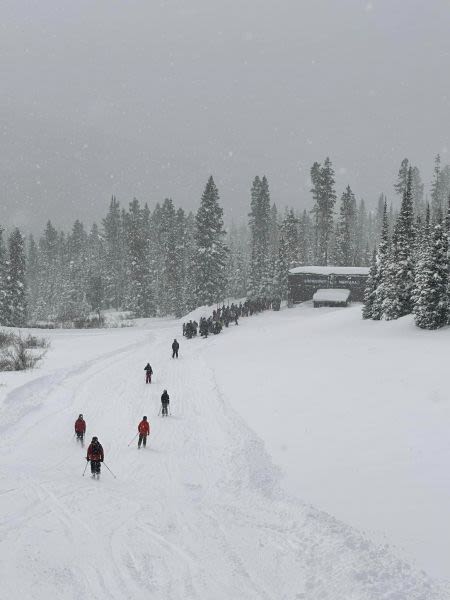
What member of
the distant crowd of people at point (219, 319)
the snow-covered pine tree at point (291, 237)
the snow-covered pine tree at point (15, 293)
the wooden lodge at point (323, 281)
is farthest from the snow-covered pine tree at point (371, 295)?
the snow-covered pine tree at point (15, 293)

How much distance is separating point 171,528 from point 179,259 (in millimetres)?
66244

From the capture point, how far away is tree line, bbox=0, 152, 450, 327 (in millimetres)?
61156

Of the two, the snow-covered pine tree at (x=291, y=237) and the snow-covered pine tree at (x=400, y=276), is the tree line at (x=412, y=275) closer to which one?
the snow-covered pine tree at (x=400, y=276)

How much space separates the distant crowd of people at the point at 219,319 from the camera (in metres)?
41.0

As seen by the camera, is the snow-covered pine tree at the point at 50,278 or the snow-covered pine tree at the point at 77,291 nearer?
the snow-covered pine tree at the point at 77,291

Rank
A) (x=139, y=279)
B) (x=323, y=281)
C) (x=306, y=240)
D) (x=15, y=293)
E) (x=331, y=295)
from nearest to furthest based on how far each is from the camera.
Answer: (x=331, y=295), (x=323, y=281), (x=15, y=293), (x=139, y=279), (x=306, y=240)

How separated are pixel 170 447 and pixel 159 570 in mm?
7785

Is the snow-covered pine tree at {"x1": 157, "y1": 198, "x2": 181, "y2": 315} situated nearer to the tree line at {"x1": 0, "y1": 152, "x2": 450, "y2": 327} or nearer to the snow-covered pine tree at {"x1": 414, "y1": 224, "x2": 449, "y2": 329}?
the tree line at {"x1": 0, "y1": 152, "x2": 450, "y2": 327}

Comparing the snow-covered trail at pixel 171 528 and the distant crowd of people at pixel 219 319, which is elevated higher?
the distant crowd of people at pixel 219 319

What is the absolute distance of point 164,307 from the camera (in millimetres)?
79562

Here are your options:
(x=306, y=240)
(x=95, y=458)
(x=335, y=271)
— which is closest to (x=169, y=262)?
(x=335, y=271)

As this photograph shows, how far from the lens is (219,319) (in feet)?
149

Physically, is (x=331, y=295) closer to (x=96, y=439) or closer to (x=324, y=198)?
(x=324, y=198)

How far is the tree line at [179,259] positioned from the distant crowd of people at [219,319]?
7384 mm
